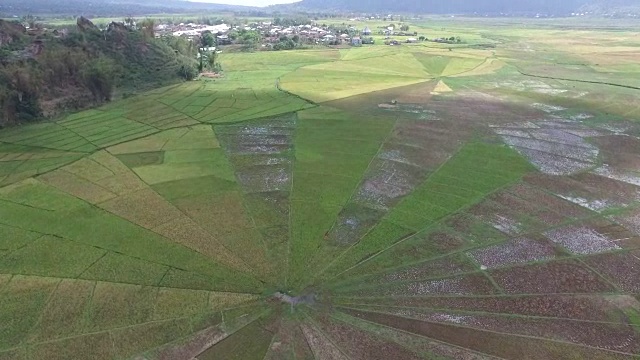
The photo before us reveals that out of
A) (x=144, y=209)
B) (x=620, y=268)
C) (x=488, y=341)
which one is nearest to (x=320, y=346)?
(x=488, y=341)

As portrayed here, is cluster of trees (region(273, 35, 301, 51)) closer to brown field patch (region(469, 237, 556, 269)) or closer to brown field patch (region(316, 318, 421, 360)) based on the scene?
brown field patch (region(469, 237, 556, 269))

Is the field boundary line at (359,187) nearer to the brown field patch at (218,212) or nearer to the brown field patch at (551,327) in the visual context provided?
the brown field patch at (551,327)

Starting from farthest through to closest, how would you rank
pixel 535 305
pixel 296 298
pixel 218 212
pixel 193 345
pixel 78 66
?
1. pixel 78 66
2. pixel 218 212
3. pixel 296 298
4. pixel 535 305
5. pixel 193 345

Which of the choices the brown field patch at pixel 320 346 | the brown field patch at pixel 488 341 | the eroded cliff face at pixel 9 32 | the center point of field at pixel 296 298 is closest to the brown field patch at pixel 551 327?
the brown field patch at pixel 488 341

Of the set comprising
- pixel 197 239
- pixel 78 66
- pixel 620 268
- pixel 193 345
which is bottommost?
pixel 193 345

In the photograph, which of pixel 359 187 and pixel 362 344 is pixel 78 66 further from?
pixel 362 344

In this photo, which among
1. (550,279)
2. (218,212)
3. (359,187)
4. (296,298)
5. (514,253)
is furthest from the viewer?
(359,187)

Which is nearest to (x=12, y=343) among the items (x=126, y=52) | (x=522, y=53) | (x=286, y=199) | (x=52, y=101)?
(x=286, y=199)
